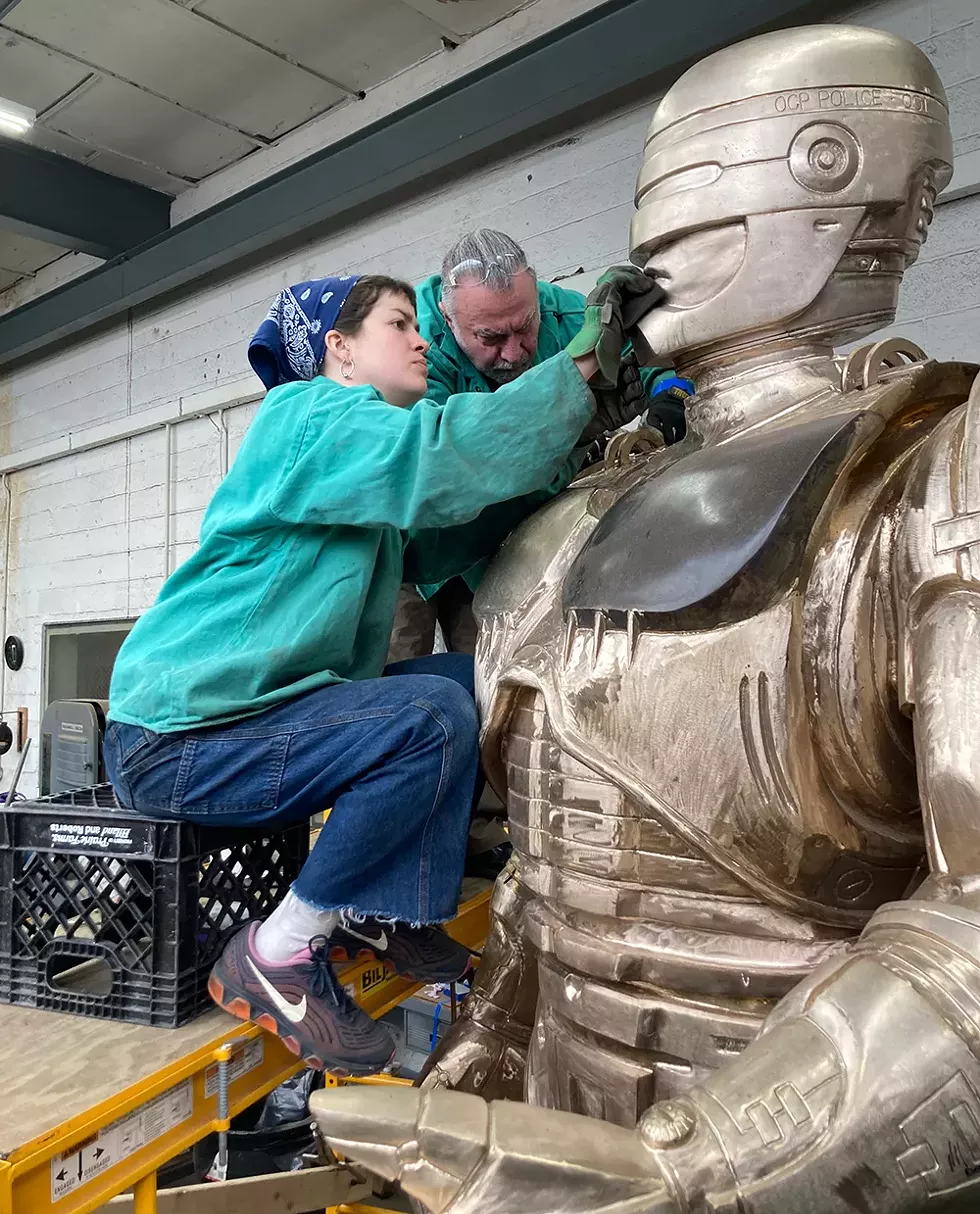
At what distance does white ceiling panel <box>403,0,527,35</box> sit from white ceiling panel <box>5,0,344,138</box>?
0.06 m

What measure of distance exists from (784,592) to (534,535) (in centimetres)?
42

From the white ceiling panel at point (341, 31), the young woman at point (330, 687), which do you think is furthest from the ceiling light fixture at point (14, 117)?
the young woman at point (330, 687)

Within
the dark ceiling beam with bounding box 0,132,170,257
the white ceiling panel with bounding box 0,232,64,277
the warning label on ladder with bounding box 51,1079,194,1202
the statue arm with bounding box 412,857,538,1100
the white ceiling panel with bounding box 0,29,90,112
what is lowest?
the warning label on ladder with bounding box 51,1079,194,1202

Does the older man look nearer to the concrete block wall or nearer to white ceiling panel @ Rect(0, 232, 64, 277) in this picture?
the concrete block wall

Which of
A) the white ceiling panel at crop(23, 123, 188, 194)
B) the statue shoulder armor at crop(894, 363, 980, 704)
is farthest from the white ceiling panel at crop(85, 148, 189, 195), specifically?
the statue shoulder armor at crop(894, 363, 980, 704)

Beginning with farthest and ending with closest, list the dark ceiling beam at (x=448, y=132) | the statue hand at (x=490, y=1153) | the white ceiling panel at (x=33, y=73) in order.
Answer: the white ceiling panel at (x=33, y=73), the dark ceiling beam at (x=448, y=132), the statue hand at (x=490, y=1153)

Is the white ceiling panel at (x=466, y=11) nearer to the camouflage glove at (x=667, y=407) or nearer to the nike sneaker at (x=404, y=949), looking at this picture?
the camouflage glove at (x=667, y=407)

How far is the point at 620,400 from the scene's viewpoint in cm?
116

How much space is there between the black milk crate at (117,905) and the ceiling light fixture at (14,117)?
273 cm

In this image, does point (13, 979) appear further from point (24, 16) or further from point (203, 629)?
point (24, 16)

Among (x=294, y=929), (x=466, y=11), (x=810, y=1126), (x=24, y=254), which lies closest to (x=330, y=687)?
(x=294, y=929)

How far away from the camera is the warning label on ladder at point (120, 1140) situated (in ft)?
2.98

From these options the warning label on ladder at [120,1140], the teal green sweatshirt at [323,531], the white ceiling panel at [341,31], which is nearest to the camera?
the warning label on ladder at [120,1140]

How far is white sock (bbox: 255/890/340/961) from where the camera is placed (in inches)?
44.8
